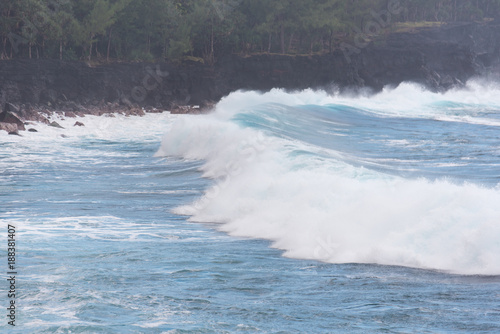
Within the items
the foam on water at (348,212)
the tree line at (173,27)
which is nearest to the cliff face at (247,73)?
the tree line at (173,27)

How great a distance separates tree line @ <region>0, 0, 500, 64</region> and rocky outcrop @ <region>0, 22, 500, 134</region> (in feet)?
7.77

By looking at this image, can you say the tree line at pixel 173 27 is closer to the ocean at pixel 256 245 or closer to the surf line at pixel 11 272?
the ocean at pixel 256 245

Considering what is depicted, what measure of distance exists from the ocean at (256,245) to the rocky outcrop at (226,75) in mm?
17329

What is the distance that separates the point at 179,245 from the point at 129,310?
286cm

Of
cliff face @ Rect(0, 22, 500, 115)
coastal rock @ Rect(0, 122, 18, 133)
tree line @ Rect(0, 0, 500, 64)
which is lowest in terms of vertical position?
coastal rock @ Rect(0, 122, 18, 133)

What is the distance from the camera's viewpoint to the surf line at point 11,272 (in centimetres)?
550

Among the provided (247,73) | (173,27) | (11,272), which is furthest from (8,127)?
(247,73)

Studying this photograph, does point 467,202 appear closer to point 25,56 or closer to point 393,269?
point 393,269

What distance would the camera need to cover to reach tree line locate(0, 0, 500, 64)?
4709 centimetres

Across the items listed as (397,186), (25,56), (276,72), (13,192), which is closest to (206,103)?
(276,72)

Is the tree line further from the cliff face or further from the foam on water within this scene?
the foam on water

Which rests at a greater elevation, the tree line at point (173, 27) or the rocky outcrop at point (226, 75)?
the tree line at point (173, 27)

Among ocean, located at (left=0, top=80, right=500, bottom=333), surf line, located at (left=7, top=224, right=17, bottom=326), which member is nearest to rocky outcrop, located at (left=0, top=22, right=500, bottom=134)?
ocean, located at (left=0, top=80, right=500, bottom=333)

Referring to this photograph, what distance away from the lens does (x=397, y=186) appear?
32.6 ft
